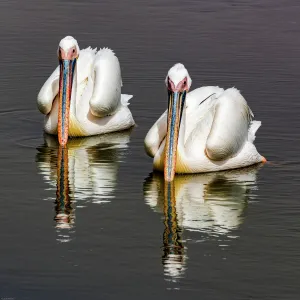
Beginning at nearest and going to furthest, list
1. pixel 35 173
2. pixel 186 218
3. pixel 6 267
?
pixel 6 267 < pixel 186 218 < pixel 35 173

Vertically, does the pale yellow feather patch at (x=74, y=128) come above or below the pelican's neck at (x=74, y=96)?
below

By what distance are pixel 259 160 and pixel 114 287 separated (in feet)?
10.3

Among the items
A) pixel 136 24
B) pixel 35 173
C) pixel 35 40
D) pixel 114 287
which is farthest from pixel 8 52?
pixel 114 287

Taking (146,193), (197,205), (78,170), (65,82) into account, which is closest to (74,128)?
(65,82)

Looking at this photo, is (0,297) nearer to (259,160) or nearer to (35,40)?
(259,160)

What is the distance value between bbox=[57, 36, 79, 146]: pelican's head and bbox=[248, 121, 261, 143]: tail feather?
5.20 ft

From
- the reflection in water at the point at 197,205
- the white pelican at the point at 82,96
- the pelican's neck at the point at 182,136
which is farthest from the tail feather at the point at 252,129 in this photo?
the white pelican at the point at 82,96

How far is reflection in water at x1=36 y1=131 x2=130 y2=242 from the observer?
836 centimetres

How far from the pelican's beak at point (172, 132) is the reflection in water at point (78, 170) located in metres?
0.44

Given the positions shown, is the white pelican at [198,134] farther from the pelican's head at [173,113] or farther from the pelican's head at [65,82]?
the pelican's head at [65,82]

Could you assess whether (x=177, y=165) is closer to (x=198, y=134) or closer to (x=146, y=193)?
(x=198, y=134)

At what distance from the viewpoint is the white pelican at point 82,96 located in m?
10.3

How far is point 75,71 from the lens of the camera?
10.6m

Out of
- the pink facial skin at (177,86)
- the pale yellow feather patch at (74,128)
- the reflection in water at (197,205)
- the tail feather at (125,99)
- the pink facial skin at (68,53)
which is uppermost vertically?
the pink facial skin at (68,53)
